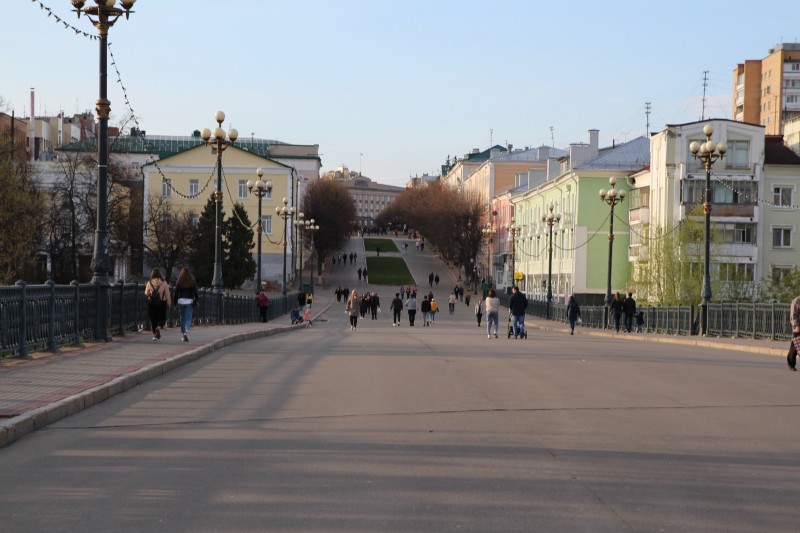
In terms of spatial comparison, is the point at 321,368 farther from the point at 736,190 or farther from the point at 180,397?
the point at 736,190

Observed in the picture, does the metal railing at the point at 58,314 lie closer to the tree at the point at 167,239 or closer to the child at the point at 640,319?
the child at the point at 640,319

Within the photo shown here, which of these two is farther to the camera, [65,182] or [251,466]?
[65,182]

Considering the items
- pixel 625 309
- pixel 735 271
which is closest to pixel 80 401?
pixel 625 309

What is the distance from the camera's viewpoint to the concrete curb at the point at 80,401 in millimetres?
9427

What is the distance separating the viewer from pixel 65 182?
7781 centimetres

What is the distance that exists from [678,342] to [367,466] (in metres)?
26.4

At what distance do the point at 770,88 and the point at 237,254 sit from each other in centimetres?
7491

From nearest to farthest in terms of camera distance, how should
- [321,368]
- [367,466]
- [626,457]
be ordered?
[367,466], [626,457], [321,368]

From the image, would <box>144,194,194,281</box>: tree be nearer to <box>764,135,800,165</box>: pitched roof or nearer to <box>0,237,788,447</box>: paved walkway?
<box>764,135,800,165</box>: pitched roof

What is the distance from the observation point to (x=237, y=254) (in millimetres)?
79750

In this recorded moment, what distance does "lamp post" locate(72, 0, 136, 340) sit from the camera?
19.9 m

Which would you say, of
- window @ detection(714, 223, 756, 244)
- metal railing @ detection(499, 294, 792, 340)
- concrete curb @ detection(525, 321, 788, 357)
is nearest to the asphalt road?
concrete curb @ detection(525, 321, 788, 357)

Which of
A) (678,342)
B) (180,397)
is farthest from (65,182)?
(180,397)

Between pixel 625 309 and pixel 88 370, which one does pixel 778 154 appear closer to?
pixel 625 309
